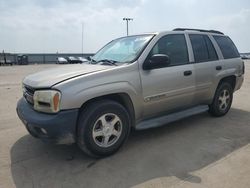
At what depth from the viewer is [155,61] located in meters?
4.06

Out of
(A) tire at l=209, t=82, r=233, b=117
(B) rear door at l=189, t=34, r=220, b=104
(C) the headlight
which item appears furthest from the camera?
(A) tire at l=209, t=82, r=233, b=117

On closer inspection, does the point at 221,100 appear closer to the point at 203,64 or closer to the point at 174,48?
the point at 203,64

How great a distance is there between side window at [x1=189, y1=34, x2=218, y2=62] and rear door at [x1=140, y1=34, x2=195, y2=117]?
0.28 metres

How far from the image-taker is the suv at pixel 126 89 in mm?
3389

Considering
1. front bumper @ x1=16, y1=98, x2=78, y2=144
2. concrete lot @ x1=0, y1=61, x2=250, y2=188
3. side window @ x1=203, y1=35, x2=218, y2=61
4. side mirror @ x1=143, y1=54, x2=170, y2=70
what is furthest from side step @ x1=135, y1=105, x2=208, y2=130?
front bumper @ x1=16, y1=98, x2=78, y2=144

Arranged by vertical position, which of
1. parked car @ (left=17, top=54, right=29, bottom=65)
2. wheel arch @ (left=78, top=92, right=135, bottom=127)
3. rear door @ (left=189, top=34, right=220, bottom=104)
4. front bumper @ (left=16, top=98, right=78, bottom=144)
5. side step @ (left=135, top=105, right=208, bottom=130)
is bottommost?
parked car @ (left=17, top=54, right=29, bottom=65)

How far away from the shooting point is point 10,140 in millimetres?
4473

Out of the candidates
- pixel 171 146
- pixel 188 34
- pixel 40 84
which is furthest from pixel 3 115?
pixel 188 34

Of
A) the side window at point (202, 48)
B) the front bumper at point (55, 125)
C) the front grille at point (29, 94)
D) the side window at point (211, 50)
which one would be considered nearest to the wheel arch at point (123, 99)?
the front bumper at point (55, 125)

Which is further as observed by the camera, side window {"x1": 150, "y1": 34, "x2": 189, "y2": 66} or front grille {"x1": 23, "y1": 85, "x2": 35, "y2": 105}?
side window {"x1": 150, "y1": 34, "x2": 189, "y2": 66}

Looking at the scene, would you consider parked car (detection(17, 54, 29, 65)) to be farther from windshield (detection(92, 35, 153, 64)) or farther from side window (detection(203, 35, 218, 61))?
side window (detection(203, 35, 218, 61))

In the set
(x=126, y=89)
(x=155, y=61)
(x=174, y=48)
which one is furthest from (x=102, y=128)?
(x=174, y=48)

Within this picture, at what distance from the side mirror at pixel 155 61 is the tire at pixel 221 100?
196 centimetres

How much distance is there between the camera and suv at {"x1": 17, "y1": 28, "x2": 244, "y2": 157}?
11.1 feet
